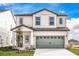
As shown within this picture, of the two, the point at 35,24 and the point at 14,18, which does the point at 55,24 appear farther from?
the point at 14,18

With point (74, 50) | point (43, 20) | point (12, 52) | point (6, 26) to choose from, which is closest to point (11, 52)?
point (12, 52)

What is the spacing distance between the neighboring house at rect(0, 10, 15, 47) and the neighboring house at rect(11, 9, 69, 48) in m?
0.16

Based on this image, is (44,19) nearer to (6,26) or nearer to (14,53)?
(6,26)

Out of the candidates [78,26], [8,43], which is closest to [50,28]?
[78,26]

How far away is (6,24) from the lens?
8539 millimetres

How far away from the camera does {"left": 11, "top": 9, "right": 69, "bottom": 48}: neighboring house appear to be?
854 cm

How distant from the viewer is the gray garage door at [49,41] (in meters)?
8.70

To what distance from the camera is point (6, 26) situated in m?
8.53

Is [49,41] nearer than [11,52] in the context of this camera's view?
No

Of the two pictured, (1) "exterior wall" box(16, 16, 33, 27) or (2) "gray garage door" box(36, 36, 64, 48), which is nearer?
(1) "exterior wall" box(16, 16, 33, 27)

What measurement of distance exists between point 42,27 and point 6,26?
45.0 inches

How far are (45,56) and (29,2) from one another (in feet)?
5.74

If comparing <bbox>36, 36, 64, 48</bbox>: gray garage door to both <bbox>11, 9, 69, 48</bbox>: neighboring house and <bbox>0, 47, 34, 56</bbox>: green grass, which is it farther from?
<bbox>0, 47, 34, 56</bbox>: green grass

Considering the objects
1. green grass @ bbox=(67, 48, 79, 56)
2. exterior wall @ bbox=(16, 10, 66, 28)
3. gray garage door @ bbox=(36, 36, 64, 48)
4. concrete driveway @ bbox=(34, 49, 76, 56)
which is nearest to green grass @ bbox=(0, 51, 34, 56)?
concrete driveway @ bbox=(34, 49, 76, 56)
